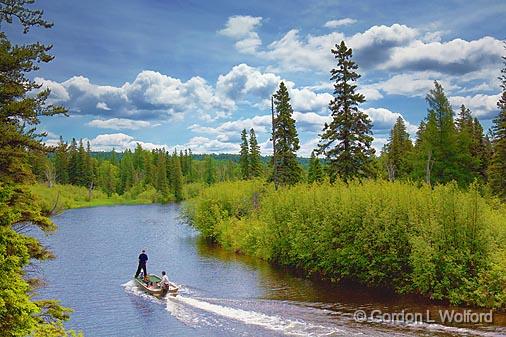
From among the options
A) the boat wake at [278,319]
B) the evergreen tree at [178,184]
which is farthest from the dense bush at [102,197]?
the boat wake at [278,319]

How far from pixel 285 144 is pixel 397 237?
23.5 meters

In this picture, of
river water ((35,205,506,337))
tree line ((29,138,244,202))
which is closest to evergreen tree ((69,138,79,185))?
tree line ((29,138,244,202))

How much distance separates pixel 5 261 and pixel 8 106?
27.3ft

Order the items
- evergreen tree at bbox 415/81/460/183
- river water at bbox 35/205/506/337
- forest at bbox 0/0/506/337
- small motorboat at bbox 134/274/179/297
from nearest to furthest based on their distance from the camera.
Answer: forest at bbox 0/0/506/337 → river water at bbox 35/205/506/337 → small motorboat at bbox 134/274/179/297 → evergreen tree at bbox 415/81/460/183

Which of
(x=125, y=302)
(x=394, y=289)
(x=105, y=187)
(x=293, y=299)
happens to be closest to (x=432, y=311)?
(x=394, y=289)

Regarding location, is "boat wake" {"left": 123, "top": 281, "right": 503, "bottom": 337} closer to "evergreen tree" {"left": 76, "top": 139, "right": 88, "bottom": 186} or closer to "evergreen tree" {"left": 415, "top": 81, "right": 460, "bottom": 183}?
"evergreen tree" {"left": 415, "top": 81, "right": 460, "bottom": 183}

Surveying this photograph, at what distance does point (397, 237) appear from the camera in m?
26.6

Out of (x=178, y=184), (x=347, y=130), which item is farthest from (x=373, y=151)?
(x=178, y=184)

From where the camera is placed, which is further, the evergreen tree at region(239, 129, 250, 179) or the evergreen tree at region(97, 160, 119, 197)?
the evergreen tree at region(97, 160, 119, 197)

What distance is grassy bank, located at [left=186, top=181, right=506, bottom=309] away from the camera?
2350cm

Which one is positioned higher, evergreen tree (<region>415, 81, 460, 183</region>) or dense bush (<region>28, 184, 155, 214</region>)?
evergreen tree (<region>415, 81, 460, 183</region>)

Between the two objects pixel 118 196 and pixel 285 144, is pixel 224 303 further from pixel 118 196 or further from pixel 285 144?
pixel 118 196

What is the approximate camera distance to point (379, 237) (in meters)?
26.9

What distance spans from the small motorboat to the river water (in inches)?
20.3
